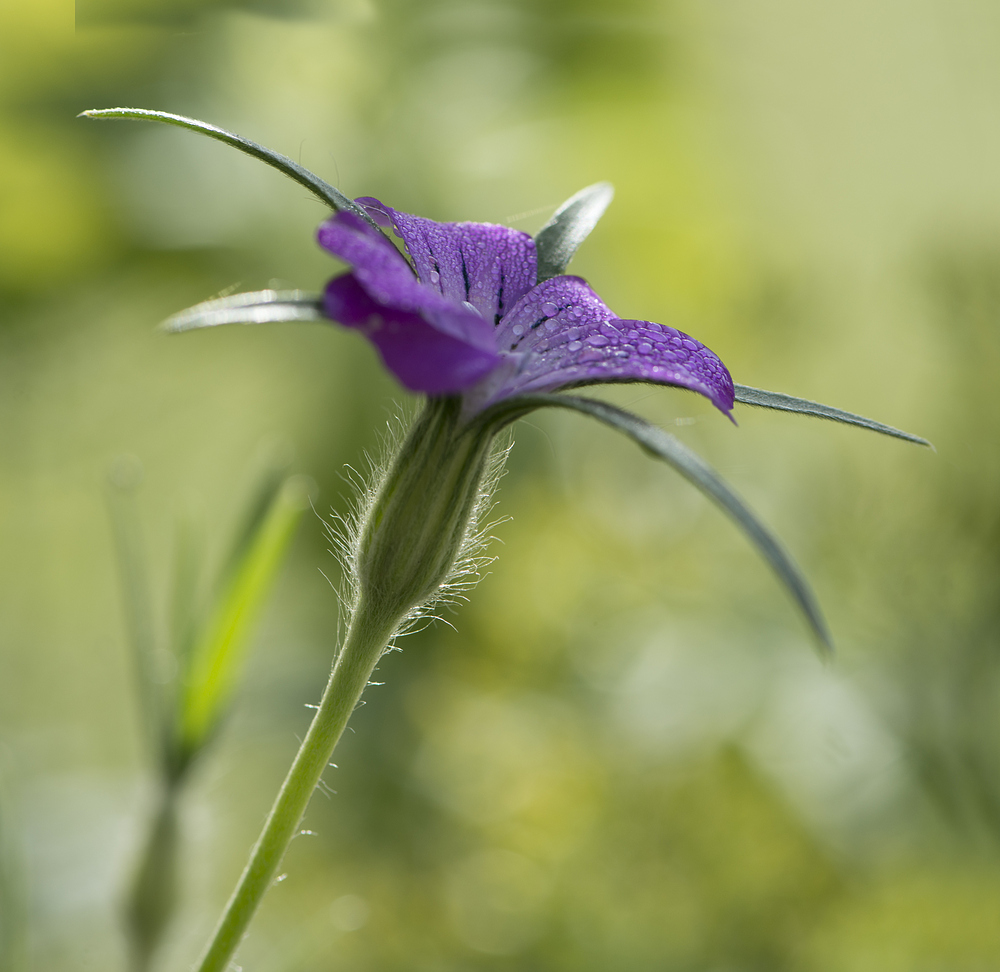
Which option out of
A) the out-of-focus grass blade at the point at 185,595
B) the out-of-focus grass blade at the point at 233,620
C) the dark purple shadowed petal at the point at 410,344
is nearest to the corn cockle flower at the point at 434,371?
the dark purple shadowed petal at the point at 410,344

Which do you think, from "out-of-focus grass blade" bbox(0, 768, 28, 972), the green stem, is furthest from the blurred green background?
the green stem

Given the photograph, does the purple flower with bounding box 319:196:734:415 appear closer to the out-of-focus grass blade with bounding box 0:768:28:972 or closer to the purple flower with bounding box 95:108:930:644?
the purple flower with bounding box 95:108:930:644

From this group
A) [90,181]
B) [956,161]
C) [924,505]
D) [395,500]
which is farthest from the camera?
[956,161]

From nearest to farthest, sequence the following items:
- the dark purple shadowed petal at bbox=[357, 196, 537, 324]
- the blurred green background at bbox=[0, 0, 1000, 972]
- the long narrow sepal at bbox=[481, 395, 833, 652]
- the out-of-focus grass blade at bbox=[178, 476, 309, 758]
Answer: the long narrow sepal at bbox=[481, 395, 833, 652], the dark purple shadowed petal at bbox=[357, 196, 537, 324], the out-of-focus grass blade at bbox=[178, 476, 309, 758], the blurred green background at bbox=[0, 0, 1000, 972]

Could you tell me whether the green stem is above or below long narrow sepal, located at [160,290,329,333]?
below

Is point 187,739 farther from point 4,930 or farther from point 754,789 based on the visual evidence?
point 754,789


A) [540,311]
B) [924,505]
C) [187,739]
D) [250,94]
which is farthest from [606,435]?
[540,311]

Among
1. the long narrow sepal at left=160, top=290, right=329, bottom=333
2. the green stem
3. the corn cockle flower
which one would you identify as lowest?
the green stem
